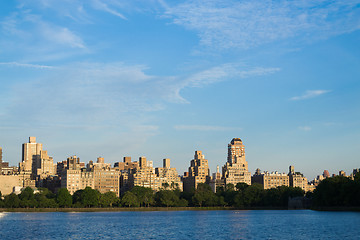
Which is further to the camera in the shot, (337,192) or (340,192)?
(337,192)

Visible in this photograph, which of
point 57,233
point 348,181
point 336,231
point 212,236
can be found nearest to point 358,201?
point 348,181

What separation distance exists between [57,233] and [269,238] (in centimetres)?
4114

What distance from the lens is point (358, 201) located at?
17700 centimetres

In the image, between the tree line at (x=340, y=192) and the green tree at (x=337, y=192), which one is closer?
the tree line at (x=340, y=192)

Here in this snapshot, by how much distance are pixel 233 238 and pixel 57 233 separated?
3496 centimetres

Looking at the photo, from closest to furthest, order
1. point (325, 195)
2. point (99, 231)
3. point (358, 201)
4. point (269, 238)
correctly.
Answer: point (269, 238), point (99, 231), point (358, 201), point (325, 195)

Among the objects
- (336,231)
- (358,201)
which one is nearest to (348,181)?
(358,201)

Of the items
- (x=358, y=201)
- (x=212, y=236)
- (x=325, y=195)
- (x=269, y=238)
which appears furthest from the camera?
(x=325, y=195)

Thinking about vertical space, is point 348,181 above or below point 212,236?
above

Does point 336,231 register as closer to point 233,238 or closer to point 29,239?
point 233,238

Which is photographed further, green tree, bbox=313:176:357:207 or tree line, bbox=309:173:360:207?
green tree, bbox=313:176:357:207

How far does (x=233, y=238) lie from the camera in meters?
98.1

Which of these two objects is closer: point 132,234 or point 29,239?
point 29,239

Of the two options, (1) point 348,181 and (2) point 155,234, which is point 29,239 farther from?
(1) point 348,181
